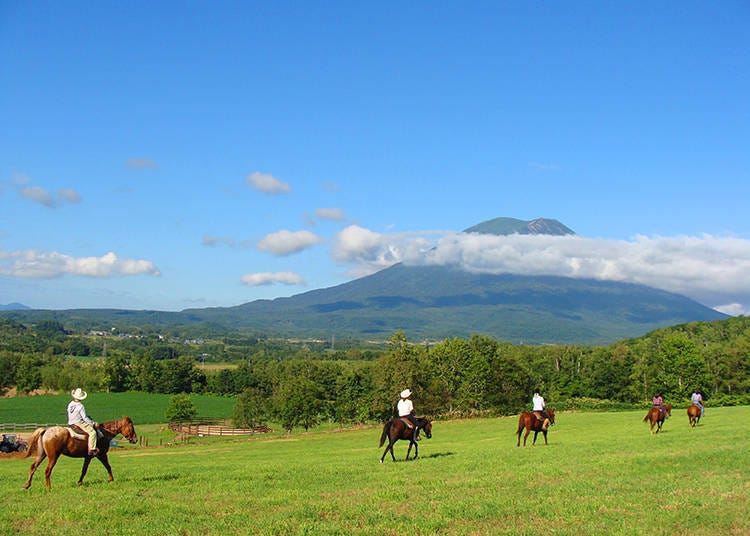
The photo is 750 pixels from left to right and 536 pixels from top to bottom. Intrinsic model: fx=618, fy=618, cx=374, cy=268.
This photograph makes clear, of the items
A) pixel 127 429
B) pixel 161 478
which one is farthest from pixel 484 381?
pixel 127 429

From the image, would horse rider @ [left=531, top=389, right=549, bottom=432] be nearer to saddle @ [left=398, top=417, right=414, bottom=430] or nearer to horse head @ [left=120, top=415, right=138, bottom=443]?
saddle @ [left=398, top=417, right=414, bottom=430]

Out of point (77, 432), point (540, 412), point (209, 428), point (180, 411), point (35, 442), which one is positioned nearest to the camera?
point (35, 442)

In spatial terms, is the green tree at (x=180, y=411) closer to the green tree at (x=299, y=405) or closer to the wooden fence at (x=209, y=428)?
the wooden fence at (x=209, y=428)

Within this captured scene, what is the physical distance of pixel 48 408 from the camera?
4178 inches

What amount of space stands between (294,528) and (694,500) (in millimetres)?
8070

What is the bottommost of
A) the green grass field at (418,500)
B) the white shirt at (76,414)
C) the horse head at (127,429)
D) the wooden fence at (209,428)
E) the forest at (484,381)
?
the wooden fence at (209,428)

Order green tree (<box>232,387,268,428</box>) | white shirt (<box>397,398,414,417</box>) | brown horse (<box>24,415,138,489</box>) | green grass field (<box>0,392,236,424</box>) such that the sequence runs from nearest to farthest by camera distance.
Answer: brown horse (<box>24,415,138,489</box>) < white shirt (<box>397,398,414,417</box>) < green tree (<box>232,387,268,428</box>) < green grass field (<box>0,392,236,424</box>)

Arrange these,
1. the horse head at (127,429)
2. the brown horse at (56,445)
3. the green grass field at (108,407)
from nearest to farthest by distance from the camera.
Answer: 1. the brown horse at (56,445)
2. the horse head at (127,429)
3. the green grass field at (108,407)

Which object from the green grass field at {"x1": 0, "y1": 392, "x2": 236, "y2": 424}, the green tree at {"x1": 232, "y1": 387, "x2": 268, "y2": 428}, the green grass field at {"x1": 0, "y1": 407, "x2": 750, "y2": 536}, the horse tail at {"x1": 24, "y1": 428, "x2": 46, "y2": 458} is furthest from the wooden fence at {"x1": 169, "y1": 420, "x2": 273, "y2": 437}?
the horse tail at {"x1": 24, "y1": 428, "x2": 46, "y2": 458}

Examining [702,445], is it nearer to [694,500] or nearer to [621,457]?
[621,457]

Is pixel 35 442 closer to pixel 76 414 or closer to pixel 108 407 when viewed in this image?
pixel 76 414

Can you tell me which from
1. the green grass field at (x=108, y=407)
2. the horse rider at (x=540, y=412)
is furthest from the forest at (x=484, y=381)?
the horse rider at (x=540, y=412)

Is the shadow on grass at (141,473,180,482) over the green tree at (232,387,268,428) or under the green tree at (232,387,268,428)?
over

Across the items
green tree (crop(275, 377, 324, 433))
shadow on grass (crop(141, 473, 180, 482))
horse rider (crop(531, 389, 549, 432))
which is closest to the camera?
shadow on grass (crop(141, 473, 180, 482))
